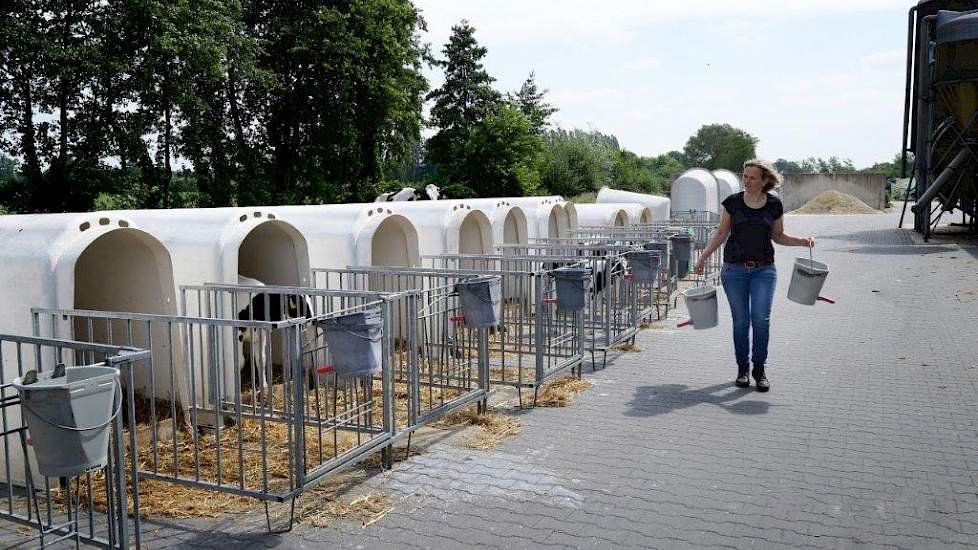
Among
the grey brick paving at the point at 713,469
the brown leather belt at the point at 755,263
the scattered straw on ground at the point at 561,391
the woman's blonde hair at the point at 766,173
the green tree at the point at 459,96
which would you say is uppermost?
the green tree at the point at 459,96

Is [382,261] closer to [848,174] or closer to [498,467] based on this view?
[498,467]

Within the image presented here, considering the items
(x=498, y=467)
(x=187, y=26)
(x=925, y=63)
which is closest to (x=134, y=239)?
(x=498, y=467)

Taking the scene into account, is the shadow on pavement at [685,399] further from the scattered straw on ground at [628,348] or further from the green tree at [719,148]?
the green tree at [719,148]

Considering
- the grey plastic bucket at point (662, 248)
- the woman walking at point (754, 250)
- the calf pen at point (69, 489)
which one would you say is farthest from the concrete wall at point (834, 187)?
the calf pen at point (69, 489)

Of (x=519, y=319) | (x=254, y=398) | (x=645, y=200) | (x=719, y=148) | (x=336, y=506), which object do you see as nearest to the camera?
(x=336, y=506)

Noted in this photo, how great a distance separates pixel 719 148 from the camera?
349ft

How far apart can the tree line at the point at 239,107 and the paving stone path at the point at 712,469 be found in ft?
68.4

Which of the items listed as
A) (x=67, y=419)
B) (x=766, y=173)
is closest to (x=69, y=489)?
(x=67, y=419)

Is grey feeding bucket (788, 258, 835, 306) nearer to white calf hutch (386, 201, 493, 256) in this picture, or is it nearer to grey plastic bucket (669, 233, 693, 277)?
grey plastic bucket (669, 233, 693, 277)

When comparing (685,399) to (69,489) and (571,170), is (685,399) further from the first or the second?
(571,170)

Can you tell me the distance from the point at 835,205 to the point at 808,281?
5300 cm

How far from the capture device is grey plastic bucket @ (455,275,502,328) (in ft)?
22.4

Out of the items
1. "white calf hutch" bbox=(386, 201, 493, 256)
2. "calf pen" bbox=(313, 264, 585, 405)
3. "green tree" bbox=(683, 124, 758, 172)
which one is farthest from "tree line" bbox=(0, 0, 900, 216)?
"green tree" bbox=(683, 124, 758, 172)

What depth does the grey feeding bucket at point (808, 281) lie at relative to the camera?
26.6ft
